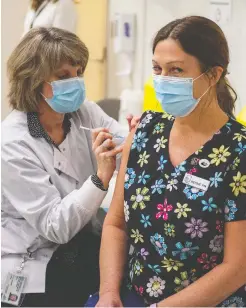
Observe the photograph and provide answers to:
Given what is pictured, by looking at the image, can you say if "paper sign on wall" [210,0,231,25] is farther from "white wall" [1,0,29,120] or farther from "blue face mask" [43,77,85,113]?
"white wall" [1,0,29,120]

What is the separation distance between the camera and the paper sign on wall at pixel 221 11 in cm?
258

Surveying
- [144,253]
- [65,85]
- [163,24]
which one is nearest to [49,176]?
[65,85]

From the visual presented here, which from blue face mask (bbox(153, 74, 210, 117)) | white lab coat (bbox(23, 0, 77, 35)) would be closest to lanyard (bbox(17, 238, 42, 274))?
blue face mask (bbox(153, 74, 210, 117))

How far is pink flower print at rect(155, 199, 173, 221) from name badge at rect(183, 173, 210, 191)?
0.08 metres

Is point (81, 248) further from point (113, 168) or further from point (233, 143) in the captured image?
point (233, 143)

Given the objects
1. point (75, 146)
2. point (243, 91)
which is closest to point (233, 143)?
point (75, 146)

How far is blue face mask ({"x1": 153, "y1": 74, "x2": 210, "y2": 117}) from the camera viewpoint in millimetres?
1329

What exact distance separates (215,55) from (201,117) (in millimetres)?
168

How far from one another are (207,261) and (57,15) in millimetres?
2639

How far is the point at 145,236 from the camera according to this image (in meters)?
1.33

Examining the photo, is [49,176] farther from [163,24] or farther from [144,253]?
[163,24]

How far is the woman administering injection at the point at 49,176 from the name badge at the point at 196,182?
334 mm

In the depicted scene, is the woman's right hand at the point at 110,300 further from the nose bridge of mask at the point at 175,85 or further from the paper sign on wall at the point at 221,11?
the paper sign on wall at the point at 221,11

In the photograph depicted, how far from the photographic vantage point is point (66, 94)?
5.48ft
